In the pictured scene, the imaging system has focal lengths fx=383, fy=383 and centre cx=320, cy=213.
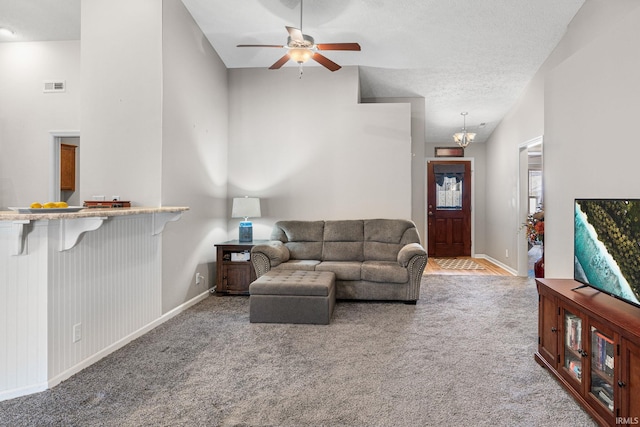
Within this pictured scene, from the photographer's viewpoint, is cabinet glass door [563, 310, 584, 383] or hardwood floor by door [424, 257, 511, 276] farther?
hardwood floor by door [424, 257, 511, 276]

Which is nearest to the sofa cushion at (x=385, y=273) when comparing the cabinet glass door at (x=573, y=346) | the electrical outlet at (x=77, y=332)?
the cabinet glass door at (x=573, y=346)

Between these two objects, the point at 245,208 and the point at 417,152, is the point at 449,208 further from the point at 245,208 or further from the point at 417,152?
the point at 245,208

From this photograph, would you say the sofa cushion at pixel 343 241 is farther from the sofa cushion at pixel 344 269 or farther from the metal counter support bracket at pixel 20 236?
the metal counter support bracket at pixel 20 236

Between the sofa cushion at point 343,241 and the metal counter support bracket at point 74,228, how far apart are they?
2939 mm

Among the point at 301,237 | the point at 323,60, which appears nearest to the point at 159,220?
the point at 301,237

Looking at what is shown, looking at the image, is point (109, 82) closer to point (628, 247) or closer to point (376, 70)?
point (376, 70)

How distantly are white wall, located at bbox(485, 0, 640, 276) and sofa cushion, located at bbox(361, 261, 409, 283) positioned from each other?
1.54 m

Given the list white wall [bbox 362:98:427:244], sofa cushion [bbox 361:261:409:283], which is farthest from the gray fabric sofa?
white wall [bbox 362:98:427:244]

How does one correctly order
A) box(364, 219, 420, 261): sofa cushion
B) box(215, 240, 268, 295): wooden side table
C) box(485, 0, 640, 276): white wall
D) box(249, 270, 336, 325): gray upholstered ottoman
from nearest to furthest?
box(249, 270, 336, 325): gray upholstered ottoman → box(485, 0, 640, 276): white wall → box(215, 240, 268, 295): wooden side table → box(364, 219, 420, 261): sofa cushion

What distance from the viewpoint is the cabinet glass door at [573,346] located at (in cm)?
216

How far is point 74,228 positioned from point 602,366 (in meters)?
3.10

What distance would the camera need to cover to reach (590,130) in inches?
127

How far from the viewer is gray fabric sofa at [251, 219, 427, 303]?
4.35 metres

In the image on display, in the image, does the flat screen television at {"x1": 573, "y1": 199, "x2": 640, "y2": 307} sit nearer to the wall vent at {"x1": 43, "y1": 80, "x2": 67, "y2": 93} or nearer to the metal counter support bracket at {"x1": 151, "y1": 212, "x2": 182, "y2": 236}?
the metal counter support bracket at {"x1": 151, "y1": 212, "x2": 182, "y2": 236}
